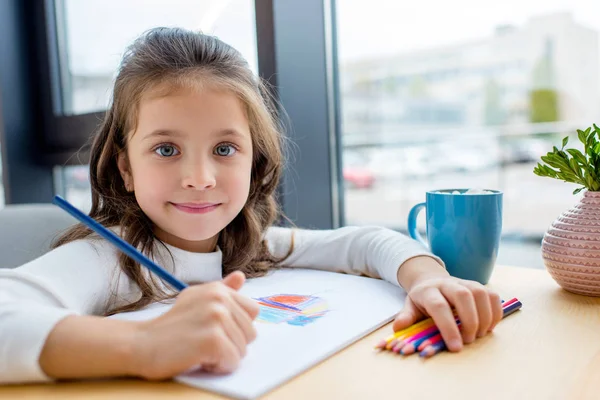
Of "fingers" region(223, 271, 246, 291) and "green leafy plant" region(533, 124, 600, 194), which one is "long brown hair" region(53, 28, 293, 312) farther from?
"green leafy plant" region(533, 124, 600, 194)

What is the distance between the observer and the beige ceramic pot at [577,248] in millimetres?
620

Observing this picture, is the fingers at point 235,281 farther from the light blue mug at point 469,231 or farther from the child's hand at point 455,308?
the light blue mug at point 469,231

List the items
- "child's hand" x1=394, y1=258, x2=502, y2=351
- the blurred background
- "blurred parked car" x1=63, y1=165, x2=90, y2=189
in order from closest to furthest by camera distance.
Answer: "child's hand" x1=394, y1=258, x2=502, y2=351 < the blurred background < "blurred parked car" x1=63, y1=165, x2=90, y2=189

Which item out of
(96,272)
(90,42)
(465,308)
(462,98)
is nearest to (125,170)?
(96,272)

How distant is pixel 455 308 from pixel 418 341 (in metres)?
0.06

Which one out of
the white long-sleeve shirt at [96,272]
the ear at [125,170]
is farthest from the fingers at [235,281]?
the ear at [125,170]

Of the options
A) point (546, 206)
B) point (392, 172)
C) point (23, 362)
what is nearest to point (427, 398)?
point (23, 362)

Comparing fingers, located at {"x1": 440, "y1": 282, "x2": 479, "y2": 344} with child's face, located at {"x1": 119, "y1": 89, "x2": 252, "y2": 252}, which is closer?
fingers, located at {"x1": 440, "y1": 282, "x2": 479, "y2": 344}

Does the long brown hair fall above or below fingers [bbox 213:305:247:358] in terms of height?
above

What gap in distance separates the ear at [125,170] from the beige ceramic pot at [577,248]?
584mm

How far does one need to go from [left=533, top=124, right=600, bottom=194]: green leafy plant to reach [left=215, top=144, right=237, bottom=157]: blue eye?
1.36 ft

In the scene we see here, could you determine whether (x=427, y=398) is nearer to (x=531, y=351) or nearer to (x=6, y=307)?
(x=531, y=351)

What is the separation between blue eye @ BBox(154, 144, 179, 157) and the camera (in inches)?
27.0

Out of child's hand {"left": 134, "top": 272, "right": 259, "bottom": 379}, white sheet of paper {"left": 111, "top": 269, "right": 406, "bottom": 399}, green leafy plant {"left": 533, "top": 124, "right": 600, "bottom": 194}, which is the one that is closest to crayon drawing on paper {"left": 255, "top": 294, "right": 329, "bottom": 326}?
white sheet of paper {"left": 111, "top": 269, "right": 406, "bottom": 399}
